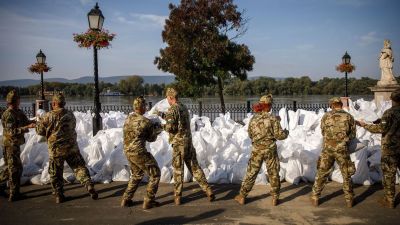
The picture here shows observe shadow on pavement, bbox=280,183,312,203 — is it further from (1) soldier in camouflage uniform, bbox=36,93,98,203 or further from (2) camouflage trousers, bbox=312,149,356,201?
(1) soldier in camouflage uniform, bbox=36,93,98,203

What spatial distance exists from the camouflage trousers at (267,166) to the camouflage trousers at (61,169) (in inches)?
106

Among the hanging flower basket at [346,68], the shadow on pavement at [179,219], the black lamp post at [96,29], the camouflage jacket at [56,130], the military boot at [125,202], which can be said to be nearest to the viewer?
the shadow on pavement at [179,219]

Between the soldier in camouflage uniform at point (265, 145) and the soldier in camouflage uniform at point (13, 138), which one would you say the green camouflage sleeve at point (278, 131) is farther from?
the soldier in camouflage uniform at point (13, 138)

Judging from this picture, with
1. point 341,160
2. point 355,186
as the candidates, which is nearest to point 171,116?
point 341,160

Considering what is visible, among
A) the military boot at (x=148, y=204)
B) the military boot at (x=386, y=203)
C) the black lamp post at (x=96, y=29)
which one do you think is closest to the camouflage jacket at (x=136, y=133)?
the military boot at (x=148, y=204)

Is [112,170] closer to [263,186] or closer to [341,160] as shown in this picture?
[263,186]

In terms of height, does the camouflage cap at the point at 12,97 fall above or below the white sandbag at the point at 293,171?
above

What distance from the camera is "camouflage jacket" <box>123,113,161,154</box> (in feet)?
16.8

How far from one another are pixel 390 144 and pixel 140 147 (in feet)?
12.5

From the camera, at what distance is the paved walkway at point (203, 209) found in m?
4.75

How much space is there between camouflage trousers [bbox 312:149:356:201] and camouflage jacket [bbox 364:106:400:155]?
582 mm

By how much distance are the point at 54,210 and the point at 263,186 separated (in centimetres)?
372

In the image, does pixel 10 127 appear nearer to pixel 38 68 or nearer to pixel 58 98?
pixel 58 98

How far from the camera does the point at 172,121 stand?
5285mm
